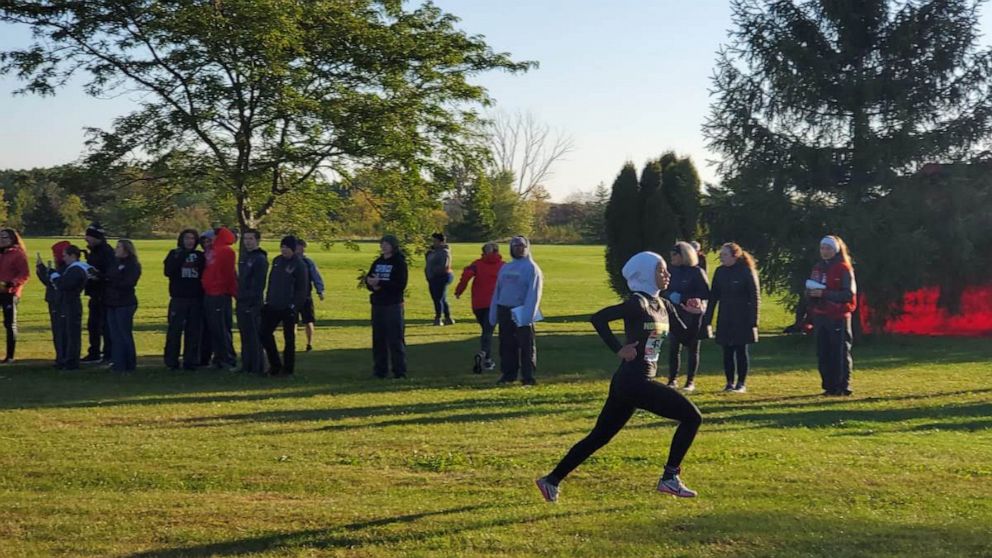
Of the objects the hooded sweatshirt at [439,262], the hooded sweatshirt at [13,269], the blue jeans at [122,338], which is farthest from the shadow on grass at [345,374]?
the hooded sweatshirt at [439,262]

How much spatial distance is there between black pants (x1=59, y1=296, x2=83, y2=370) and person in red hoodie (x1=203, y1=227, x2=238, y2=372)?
179 centimetres

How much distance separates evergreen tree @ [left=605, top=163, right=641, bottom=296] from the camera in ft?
112

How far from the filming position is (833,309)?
47.1ft

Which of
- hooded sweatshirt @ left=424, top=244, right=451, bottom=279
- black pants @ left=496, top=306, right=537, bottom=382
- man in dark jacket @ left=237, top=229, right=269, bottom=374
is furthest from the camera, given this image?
hooded sweatshirt @ left=424, top=244, right=451, bottom=279

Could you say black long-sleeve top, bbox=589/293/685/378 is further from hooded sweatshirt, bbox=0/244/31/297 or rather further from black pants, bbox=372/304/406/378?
hooded sweatshirt, bbox=0/244/31/297

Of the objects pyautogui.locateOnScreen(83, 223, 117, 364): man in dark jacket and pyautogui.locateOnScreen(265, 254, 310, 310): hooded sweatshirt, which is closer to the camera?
pyautogui.locateOnScreen(265, 254, 310, 310): hooded sweatshirt

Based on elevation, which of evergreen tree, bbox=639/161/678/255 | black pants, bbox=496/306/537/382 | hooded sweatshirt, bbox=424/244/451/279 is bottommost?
black pants, bbox=496/306/537/382

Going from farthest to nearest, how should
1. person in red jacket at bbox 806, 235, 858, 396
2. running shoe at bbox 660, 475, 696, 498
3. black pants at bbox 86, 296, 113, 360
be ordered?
1. black pants at bbox 86, 296, 113, 360
2. person in red jacket at bbox 806, 235, 858, 396
3. running shoe at bbox 660, 475, 696, 498

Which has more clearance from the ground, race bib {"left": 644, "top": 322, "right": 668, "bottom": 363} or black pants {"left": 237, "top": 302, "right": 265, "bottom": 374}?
race bib {"left": 644, "top": 322, "right": 668, "bottom": 363}

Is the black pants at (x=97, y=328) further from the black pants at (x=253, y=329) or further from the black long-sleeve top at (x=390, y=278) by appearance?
the black long-sleeve top at (x=390, y=278)

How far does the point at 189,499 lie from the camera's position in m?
8.09

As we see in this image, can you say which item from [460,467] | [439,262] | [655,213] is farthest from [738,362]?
[655,213]

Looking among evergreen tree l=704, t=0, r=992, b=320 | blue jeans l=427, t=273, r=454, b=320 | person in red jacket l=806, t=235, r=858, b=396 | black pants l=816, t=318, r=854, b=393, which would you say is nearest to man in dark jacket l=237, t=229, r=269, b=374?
person in red jacket l=806, t=235, r=858, b=396

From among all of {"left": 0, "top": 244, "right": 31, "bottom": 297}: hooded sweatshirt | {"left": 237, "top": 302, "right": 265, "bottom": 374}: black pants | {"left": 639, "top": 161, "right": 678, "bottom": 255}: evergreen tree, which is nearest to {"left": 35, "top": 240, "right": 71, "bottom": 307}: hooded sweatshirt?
{"left": 0, "top": 244, "right": 31, "bottom": 297}: hooded sweatshirt
